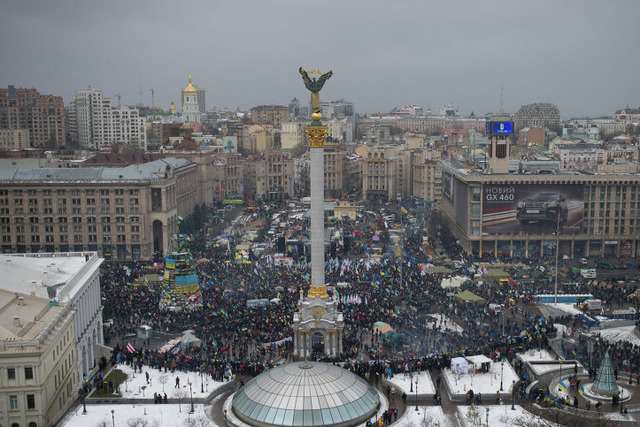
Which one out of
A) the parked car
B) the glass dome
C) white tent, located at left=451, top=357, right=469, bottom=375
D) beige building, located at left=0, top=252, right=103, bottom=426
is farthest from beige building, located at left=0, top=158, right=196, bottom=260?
white tent, located at left=451, top=357, right=469, bottom=375

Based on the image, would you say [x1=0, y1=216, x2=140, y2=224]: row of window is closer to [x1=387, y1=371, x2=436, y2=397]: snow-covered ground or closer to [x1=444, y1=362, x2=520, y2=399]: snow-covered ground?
[x1=387, y1=371, x2=436, y2=397]: snow-covered ground

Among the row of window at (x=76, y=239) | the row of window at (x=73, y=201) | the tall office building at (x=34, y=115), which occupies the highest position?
the tall office building at (x=34, y=115)

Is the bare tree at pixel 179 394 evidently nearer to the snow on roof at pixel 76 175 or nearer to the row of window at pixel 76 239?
the row of window at pixel 76 239

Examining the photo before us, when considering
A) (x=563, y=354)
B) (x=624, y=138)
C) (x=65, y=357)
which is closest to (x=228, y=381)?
(x=65, y=357)

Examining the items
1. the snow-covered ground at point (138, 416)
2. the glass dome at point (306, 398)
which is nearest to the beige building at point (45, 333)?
the snow-covered ground at point (138, 416)

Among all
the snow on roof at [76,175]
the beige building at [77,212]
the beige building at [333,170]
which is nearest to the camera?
the beige building at [77,212]
